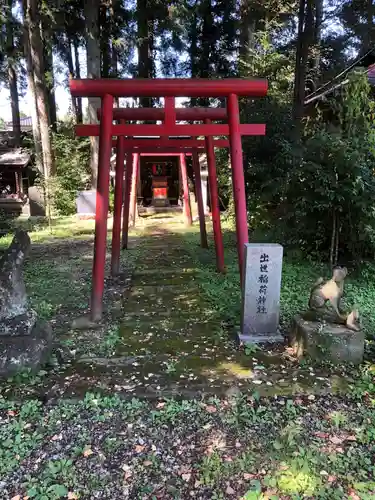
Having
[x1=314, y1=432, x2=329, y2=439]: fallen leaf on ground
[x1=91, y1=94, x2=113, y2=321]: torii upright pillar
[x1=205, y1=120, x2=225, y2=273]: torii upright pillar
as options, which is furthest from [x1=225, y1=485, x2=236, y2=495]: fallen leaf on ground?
[x1=205, y1=120, x2=225, y2=273]: torii upright pillar

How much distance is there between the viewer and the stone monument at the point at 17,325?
3607mm

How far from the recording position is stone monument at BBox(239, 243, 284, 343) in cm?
438

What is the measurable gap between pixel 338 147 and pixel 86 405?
219 inches

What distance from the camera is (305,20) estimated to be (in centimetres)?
877

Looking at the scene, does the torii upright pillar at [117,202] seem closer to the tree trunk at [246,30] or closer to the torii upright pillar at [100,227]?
the torii upright pillar at [100,227]

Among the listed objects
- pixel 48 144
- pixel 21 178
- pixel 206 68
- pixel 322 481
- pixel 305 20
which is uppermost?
pixel 206 68

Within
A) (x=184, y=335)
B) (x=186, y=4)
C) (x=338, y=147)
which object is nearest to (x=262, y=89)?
(x=338, y=147)

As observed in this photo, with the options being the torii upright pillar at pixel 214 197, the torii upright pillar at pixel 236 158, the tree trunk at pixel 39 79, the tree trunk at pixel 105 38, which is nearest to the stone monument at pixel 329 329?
the torii upright pillar at pixel 236 158

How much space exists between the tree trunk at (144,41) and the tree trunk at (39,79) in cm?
410

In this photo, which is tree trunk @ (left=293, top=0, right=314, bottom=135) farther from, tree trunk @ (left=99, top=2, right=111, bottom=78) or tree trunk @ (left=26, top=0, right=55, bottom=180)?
tree trunk @ (left=99, top=2, right=111, bottom=78)

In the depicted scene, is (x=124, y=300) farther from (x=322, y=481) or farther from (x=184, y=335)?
(x=322, y=481)

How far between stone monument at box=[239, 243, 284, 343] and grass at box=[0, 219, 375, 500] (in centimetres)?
105

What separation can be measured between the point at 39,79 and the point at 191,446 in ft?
57.5

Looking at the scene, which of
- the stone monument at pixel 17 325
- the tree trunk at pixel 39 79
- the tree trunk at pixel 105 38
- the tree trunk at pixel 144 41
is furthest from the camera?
the tree trunk at pixel 105 38
